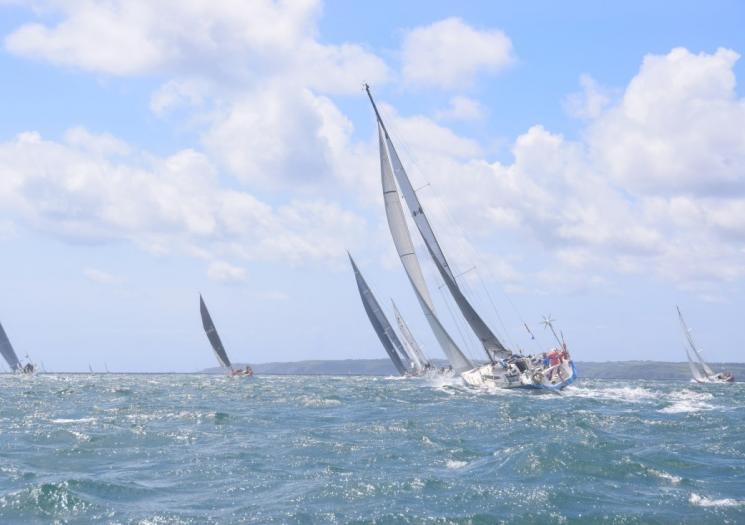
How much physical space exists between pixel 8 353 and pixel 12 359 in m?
1.30

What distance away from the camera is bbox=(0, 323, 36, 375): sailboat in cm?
10691

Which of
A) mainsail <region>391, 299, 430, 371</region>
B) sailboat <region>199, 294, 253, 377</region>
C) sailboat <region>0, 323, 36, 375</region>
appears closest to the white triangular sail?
mainsail <region>391, 299, 430, 371</region>

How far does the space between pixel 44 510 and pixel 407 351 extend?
76.2 meters

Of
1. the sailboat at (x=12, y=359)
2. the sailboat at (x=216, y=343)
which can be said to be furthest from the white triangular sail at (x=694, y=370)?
the sailboat at (x=12, y=359)

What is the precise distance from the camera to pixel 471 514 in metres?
14.6

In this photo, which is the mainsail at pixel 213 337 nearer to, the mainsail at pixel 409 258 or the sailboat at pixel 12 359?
the sailboat at pixel 12 359

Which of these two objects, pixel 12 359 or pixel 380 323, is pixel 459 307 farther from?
pixel 12 359

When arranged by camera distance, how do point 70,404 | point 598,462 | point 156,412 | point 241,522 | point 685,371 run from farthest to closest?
1. point 685,371
2. point 70,404
3. point 156,412
4. point 598,462
5. point 241,522

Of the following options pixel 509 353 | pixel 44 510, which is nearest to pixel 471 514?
pixel 44 510

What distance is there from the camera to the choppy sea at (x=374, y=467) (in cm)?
1495

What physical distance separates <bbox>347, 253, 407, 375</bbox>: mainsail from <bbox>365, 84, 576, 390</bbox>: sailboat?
3587 cm

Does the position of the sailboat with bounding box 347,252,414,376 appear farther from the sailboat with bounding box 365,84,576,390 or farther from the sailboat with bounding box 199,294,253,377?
the sailboat with bounding box 365,84,576,390

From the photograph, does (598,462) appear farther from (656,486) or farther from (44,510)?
(44,510)

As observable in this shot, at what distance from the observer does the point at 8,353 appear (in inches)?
4247
